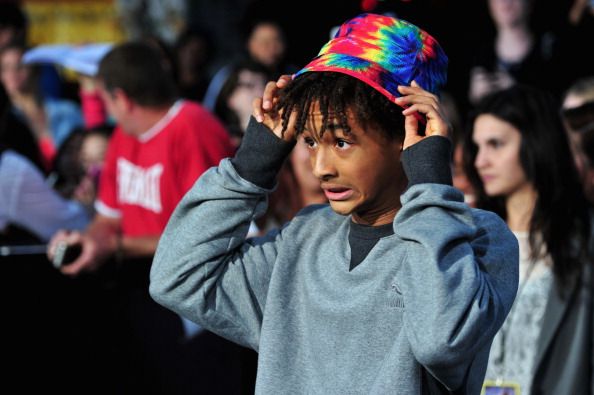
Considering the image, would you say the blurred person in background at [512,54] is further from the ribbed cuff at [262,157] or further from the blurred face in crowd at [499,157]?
the ribbed cuff at [262,157]

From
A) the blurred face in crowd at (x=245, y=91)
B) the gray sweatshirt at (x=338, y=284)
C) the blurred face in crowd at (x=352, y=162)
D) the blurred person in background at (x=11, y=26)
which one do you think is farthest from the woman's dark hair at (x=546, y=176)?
the blurred person in background at (x=11, y=26)

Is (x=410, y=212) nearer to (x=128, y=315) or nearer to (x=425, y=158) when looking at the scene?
(x=425, y=158)

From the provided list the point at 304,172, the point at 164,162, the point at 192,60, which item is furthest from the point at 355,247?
the point at 192,60

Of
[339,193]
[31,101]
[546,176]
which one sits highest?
[339,193]

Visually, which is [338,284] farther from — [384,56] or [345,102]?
[384,56]

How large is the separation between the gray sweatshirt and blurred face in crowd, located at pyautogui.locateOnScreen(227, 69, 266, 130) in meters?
3.98

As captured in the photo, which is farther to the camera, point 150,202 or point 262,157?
point 150,202

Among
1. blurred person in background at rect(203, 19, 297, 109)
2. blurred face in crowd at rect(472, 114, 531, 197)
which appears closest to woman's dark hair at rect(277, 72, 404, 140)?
blurred face in crowd at rect(472, 114, 531, 197)

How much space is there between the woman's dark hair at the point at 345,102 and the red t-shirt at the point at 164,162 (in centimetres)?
258

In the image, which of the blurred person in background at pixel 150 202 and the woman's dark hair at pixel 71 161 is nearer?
the blurred person in background at pixel 150 202

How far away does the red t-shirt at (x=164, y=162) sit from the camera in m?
5.36

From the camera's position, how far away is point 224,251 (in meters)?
2.85

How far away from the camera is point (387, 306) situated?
2594 mm

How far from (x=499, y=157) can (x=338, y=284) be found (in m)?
2.14
